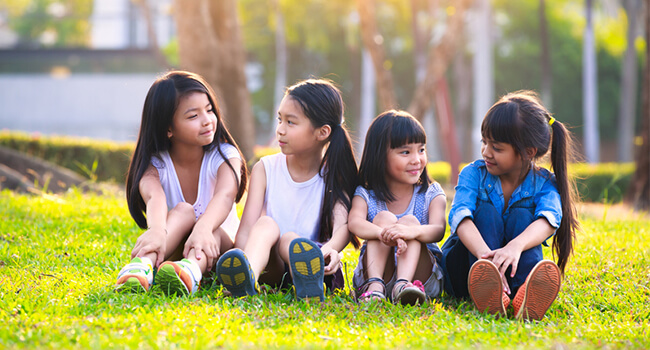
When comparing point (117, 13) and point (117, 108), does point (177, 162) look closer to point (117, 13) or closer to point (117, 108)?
point (117, 108)

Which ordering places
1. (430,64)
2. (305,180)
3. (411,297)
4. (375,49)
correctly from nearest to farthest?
(411,297) < (305,180) < (430,64) < (375,49)

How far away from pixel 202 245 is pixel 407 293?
39.9 inches

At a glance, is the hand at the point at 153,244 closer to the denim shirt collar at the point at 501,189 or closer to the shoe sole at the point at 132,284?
the shoe sole at the point at 132,284

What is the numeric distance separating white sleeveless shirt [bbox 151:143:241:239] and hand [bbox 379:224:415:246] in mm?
961

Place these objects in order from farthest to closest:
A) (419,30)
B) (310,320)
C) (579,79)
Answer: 1. (579,79)
2. (419,30)
3. (310,320)

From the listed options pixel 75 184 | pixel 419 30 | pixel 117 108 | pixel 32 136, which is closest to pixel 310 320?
pixel 75 184

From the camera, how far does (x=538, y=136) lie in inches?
118

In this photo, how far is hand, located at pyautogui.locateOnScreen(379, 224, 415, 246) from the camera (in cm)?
288

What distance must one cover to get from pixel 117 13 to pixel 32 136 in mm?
25701

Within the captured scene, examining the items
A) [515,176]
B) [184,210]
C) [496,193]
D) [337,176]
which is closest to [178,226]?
[184,210]

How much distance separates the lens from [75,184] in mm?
7215

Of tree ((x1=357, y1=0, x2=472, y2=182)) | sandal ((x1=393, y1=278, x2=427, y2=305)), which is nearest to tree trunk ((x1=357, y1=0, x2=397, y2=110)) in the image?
tree ((x1=357, y1=0, x2=472, y2=182))

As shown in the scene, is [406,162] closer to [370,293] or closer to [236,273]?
[370,293]

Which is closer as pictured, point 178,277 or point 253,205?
point 178,277
